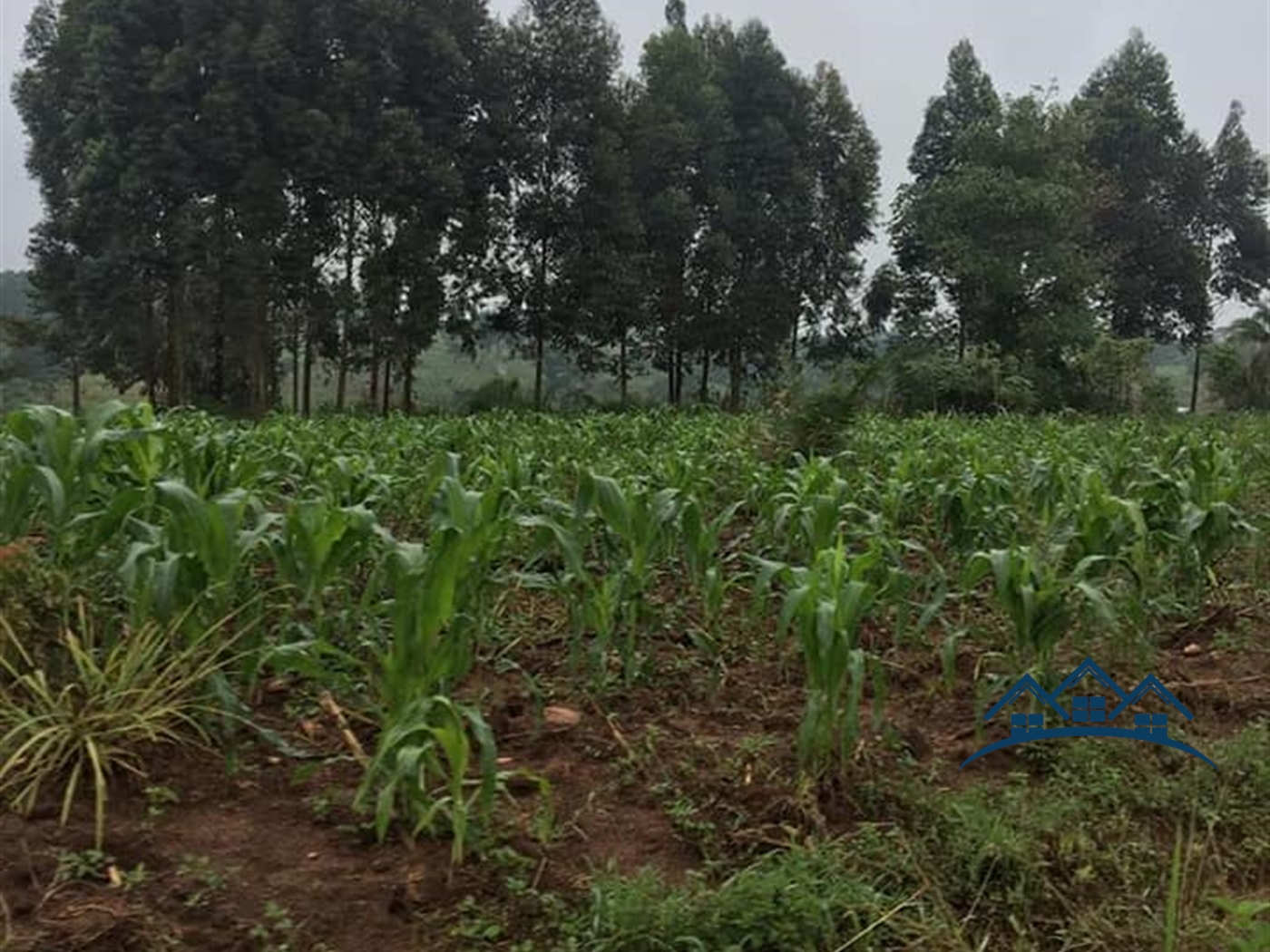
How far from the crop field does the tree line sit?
53.3ft

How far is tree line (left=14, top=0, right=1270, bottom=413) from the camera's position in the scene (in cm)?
1758

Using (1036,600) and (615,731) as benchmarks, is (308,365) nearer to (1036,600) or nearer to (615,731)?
(615,731)

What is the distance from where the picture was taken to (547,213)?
2114 cm

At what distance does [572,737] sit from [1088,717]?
1.36m

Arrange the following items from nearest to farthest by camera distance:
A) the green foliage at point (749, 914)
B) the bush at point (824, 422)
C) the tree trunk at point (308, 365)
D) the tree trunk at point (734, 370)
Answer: the green foliage at point (749, 914) < the bush at point (824, 422) < the tree trunk at point (308, 365) < the tree trunk at point (734, 370)

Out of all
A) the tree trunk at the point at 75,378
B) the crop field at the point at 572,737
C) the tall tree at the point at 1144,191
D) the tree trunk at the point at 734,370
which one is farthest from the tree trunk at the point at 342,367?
the tall tree at the point at 1144,191

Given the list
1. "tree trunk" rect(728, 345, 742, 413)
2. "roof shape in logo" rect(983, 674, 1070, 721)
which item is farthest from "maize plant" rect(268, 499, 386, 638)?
"tree trunk" rect(728, 345, 742, 413)

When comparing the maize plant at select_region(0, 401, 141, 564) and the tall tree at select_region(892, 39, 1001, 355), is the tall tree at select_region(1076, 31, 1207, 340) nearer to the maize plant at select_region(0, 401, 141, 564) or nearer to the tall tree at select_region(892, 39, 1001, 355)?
the tall tree at select_region(892, 39, 1001, 355)

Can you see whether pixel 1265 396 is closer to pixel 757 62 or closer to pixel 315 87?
pixel 757 62

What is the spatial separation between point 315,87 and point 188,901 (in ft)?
63.4

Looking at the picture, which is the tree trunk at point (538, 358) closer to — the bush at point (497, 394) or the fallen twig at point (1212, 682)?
the bush at point (497, 394)

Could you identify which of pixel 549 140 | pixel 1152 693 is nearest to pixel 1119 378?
pixel 549 140

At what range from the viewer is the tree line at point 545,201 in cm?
1758

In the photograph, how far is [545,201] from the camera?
2123 centimetres
